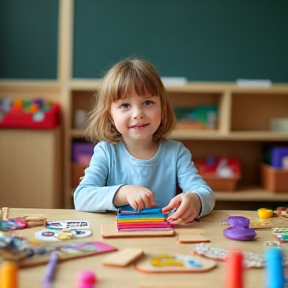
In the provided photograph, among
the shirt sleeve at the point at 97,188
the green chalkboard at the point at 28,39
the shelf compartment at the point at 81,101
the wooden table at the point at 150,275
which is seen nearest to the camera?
the wooden table at the point at 150,275

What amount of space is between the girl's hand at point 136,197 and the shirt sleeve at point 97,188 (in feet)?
0.06

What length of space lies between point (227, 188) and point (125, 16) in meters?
1.13

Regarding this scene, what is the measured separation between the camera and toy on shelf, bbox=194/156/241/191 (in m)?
2.97

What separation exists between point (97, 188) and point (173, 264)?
50cm

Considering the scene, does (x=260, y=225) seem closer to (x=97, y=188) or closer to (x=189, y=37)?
(x=97, y=188)

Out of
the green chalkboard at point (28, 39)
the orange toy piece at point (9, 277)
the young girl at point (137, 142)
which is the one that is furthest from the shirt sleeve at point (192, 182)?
the green chalkboard at point (28, 39)

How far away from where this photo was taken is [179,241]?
1.02 metres

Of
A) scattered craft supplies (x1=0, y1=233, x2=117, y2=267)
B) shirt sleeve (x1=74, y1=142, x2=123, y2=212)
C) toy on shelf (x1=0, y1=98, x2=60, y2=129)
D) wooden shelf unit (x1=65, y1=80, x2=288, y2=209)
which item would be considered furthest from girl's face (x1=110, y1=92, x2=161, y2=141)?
wooden shelf unit (x1=65, y1=80, x2=288, y2=209)

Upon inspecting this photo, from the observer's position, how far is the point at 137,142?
155 cm

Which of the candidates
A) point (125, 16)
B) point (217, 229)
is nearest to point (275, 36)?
point (125, 16)

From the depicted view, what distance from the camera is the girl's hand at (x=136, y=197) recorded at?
120 cm

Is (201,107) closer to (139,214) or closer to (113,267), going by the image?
(139,214)

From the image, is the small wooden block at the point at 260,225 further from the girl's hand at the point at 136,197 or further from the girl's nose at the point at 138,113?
the girl's nose at the point at 138,113

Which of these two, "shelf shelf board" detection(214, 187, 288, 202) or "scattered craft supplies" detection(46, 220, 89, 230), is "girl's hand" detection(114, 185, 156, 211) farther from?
"shelf shelf board" detection(214, 187, 288, 202)
